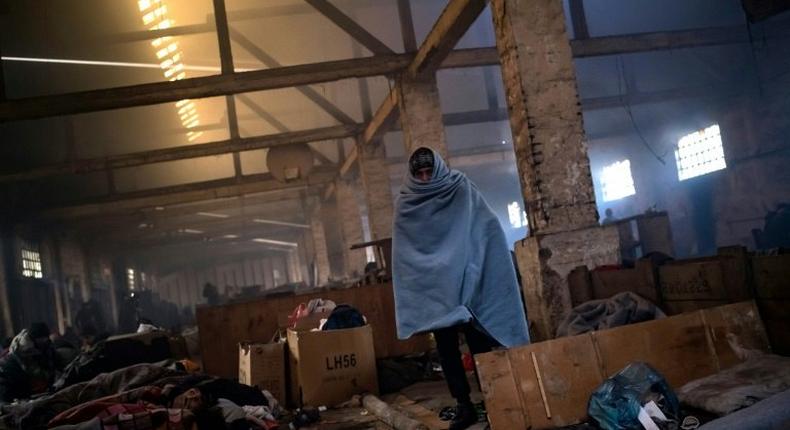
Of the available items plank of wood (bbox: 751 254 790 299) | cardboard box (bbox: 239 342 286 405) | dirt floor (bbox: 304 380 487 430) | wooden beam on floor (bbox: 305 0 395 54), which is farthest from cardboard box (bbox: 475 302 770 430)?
wooden beam on floor (bbox: 305 0 395 54)

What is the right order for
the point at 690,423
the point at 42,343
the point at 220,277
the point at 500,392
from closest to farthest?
the point at 690,423 < the point at 500,392 < the point at 42,343 < the point at 220,277

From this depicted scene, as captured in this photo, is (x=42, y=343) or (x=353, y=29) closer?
(x=42, y=343)

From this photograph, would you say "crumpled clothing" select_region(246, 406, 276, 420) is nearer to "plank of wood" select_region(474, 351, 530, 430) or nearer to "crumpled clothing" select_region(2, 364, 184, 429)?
"crumpled clothing" select_region(2, 364, 184, 429)

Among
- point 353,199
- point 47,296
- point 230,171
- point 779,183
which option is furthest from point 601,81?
point 47,296

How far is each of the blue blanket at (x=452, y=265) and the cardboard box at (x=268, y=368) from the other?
2417mm

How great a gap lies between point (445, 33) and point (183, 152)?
6783 mm

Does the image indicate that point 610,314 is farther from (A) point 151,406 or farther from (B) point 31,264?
(B) point 31,264

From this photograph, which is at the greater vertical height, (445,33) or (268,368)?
(445,33)

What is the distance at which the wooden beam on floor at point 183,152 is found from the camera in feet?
39.8

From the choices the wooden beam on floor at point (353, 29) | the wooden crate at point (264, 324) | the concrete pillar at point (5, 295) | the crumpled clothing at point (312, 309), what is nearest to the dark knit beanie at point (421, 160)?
the crumpled clothing at point (312, 309)

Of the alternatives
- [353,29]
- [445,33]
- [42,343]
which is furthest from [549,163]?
[42,343]

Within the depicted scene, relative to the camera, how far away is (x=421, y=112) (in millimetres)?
9203

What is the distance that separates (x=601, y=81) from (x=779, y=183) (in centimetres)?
453

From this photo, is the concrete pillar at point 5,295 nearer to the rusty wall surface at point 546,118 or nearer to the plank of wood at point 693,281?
the rusty wall surface at point 546,118
